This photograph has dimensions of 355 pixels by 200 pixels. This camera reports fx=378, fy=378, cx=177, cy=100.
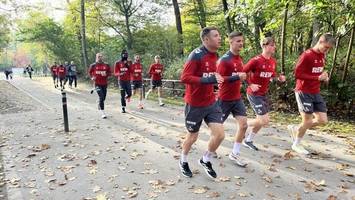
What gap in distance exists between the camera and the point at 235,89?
21.3 feet

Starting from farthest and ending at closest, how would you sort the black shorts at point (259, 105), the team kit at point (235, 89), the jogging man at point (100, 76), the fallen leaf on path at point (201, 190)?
the jogging man at point (100, 76), the black shorts at point (259, 105), the team kit at point (235, 89), the fallen leaf on path at point (201, 190)

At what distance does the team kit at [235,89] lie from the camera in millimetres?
5332

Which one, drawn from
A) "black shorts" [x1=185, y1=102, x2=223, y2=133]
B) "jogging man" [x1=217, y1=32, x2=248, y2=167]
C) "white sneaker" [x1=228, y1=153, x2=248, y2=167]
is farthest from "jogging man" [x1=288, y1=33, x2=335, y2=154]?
"black shorts" [x1=185, y1=102, x2=223, y2=133]

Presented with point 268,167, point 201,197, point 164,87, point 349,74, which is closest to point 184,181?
point 201,197

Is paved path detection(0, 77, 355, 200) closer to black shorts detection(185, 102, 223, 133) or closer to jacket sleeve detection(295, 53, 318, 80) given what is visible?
black shorts detection(185, 102, 223, 133)

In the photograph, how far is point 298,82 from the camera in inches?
269

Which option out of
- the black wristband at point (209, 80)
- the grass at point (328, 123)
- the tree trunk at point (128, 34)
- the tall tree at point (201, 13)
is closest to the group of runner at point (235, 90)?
the black wristband at point (209, 80)

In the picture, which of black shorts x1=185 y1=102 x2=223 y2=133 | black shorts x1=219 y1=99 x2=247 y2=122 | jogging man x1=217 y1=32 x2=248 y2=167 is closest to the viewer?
black shorts x1=185 y1=102 x2=223 y2=133

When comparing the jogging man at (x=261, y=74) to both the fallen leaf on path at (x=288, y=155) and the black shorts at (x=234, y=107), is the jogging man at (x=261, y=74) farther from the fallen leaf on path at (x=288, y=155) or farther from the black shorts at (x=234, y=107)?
the fallen leaf on path at (x=288, y=155)

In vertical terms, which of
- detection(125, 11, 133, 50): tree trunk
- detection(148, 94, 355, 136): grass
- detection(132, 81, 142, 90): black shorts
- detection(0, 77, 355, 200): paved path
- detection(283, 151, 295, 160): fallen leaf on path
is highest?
detection(125, 11, 133, 50): tree trunk

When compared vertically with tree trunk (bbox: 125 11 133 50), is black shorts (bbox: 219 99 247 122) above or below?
below

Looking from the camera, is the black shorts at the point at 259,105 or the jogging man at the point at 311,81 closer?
the jogging man at the point at 311,81

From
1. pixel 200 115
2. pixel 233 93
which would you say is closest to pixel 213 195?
pixel 200 115

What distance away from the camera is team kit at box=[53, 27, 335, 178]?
533 cm
